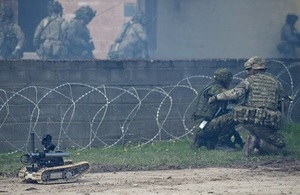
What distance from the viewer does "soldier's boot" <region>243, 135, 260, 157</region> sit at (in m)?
16.1

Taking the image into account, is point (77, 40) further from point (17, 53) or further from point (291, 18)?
point (291, 18)

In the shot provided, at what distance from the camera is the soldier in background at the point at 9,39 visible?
29797mm

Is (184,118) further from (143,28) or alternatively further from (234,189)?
(143,28)

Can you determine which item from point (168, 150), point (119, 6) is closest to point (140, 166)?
point (168, 150)

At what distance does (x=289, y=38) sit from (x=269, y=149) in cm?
1389

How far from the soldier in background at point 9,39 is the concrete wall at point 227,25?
4.38m

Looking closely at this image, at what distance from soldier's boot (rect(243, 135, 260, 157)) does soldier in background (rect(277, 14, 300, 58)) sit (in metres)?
13.7

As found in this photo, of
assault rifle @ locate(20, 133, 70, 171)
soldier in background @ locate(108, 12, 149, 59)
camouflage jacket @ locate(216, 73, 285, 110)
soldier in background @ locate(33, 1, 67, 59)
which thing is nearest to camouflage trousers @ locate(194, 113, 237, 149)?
camouflage jacket @ locate(216, 73, 285, 110)

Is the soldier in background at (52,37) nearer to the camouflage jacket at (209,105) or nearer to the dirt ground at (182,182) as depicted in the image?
the camouflage jacket at (209,105)

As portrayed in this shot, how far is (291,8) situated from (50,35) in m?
6.87

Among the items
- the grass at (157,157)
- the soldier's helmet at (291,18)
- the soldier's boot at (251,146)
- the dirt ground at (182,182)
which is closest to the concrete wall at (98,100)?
the grass at (157,157)

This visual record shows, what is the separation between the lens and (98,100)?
17.6 metres

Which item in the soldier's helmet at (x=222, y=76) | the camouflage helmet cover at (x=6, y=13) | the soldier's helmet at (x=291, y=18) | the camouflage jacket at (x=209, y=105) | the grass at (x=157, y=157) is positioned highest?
the camouflage helmet cover at (x=6, y=13)

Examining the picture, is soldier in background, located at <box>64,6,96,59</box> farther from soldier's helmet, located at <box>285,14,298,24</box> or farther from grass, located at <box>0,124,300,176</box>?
grass, located at <box>0,124,300,176</box>
